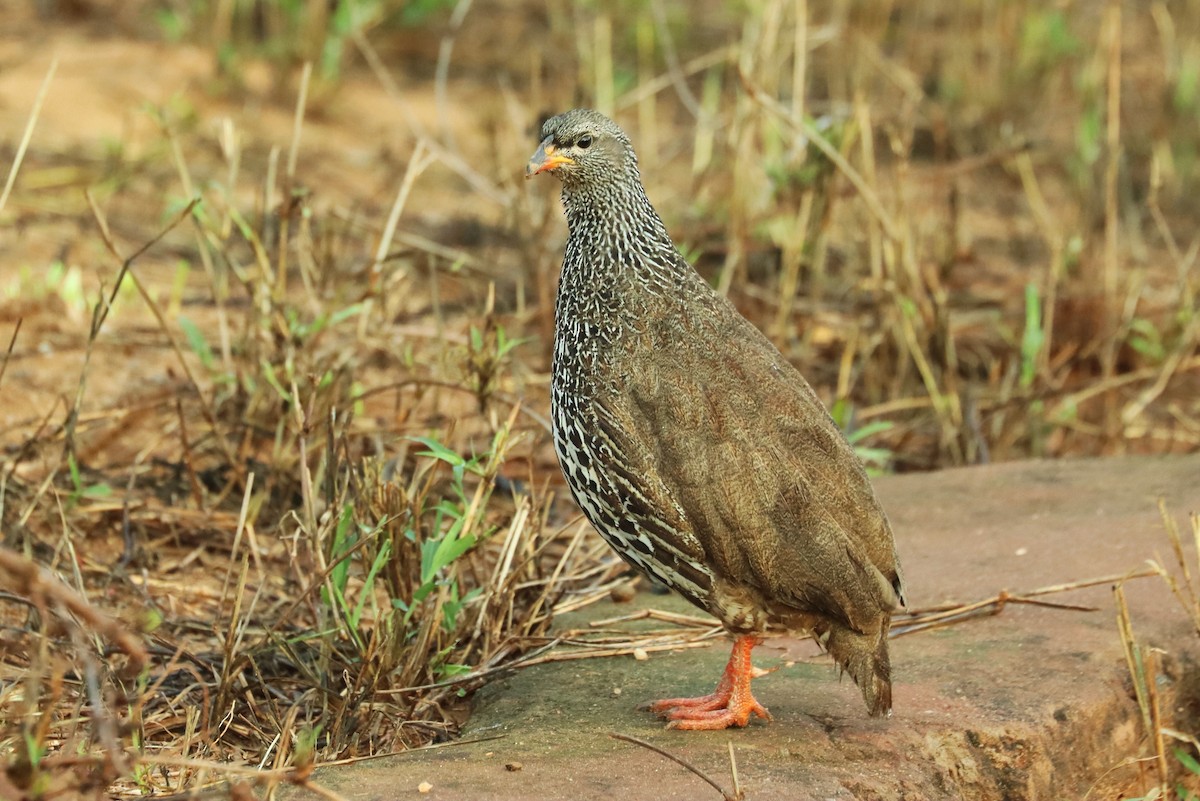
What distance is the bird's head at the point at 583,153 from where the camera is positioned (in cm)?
438

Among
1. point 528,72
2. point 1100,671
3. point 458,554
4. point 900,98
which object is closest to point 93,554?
point 458,554

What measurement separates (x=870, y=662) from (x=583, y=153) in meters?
1.60

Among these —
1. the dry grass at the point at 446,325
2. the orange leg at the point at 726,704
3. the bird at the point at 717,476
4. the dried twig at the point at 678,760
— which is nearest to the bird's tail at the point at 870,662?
the bird at the point at 717,476

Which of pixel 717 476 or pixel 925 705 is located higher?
pixel 717 476

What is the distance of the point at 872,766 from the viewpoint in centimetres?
375

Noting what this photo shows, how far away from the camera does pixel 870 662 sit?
379cm

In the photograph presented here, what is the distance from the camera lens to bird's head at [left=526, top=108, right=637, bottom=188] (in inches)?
172

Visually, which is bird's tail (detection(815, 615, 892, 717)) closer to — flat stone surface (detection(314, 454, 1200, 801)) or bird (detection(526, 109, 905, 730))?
bird (detection(526, 109, 905, 730))

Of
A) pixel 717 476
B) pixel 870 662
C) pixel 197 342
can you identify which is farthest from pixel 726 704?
pixel 197 342

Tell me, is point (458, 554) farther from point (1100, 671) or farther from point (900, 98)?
point (900, 98)

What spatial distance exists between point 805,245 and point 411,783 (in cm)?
405

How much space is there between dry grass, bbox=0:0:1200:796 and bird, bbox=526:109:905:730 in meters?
0.43

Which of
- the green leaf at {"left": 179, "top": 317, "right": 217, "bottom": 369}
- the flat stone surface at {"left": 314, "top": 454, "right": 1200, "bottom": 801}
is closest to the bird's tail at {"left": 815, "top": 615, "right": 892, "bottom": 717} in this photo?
the flat stone surface at {"left": 314, "top": 454, "right": 1200, "bottom": 801}

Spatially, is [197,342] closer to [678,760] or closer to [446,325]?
[446,325]
